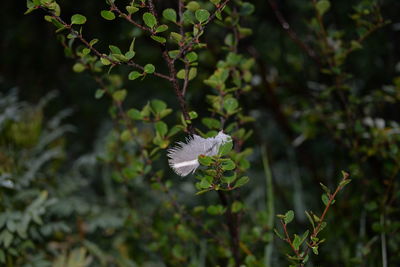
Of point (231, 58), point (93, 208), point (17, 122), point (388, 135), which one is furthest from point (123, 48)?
point (388, 135)

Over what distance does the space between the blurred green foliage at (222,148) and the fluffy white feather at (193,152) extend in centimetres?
3

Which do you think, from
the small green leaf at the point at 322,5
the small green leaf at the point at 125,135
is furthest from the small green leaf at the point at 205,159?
the small green leaf at the point at 322,5

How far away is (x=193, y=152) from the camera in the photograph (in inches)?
28.3

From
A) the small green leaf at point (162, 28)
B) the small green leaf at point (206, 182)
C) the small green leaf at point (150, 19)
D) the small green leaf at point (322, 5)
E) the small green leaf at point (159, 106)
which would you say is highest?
the small green leaf at point (150, 19)

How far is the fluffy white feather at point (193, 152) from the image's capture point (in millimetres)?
710

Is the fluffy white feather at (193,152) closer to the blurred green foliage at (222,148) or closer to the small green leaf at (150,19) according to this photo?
the blurred green foliage at (222,148)

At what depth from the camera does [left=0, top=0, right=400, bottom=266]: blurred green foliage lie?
869mm

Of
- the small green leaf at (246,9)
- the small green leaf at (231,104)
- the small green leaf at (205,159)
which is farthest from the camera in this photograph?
the small green leaf at (246,9)

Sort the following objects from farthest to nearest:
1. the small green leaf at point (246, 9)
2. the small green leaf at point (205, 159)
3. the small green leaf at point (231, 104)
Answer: the small green leaf at point (246, 9) → the small green leaf at point (231, 104) → the small green leaf at point (205, 159)

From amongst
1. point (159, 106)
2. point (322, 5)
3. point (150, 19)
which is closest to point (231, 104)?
point (159, 106)

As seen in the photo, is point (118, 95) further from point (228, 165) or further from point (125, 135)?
point (228, 165)

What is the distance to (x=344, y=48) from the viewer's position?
1.11 m

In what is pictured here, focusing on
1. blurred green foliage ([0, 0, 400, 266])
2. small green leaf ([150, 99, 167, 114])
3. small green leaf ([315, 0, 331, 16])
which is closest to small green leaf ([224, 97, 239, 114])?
blurred green foliage ([0, 0, 400, 266])

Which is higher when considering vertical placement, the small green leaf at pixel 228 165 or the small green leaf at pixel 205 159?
the small green leaf at pixel 205 159
